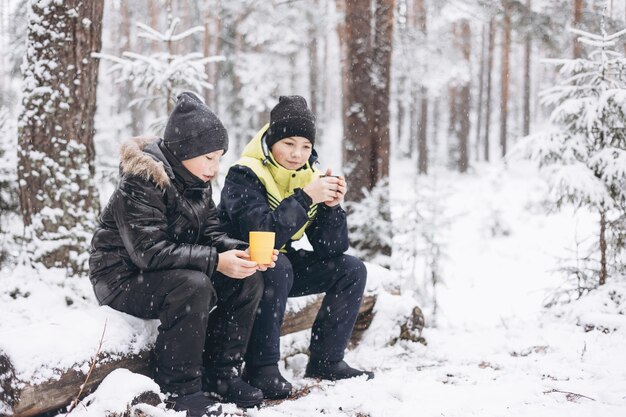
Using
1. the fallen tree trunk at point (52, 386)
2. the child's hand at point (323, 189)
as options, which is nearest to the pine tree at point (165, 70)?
the child's hand at point (323, 189)

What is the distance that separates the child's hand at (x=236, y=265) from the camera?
281 cm

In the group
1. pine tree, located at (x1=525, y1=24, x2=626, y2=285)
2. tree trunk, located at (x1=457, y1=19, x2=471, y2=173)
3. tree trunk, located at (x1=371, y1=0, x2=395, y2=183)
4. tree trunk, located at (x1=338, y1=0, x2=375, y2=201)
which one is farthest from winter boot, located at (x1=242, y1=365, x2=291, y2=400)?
tree trunk, located at (x1=457, y1=19, x2=471, y2=173)

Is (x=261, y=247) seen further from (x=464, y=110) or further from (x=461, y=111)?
(x=461, y=111)

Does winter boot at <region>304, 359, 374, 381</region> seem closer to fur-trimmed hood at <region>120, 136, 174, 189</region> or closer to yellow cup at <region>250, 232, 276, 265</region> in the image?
yellow cup at <region>250, 232, 276, 265</region>

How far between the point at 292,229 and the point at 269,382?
94 centimetres

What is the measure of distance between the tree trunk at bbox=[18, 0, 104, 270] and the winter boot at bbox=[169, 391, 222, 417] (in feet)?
7.32

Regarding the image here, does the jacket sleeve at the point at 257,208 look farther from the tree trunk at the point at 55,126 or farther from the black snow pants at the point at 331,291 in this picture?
the tree trunk at the point at 55,126

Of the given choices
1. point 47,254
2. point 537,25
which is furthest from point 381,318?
point 537,25

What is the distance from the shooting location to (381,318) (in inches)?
182

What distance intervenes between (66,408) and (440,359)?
279 cm

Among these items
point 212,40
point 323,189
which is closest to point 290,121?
point 323,189

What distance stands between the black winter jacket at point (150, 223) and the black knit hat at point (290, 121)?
23.4 inches

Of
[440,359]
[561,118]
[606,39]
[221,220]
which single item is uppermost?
[606,39]

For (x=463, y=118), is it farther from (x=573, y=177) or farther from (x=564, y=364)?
(x=564, y=364)
